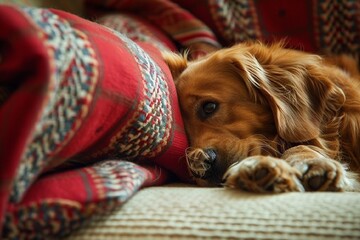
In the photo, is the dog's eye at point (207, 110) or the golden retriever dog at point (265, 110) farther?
the dog's eye at point (207, 110)

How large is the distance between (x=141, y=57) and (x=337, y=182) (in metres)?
0.60

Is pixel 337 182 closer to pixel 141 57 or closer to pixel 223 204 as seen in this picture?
pixel 223 204

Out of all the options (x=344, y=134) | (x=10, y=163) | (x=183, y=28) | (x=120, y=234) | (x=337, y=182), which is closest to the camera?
(x=10, y=163)

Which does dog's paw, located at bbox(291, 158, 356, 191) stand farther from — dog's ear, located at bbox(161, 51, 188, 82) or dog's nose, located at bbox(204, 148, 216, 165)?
dog's ear, located at bbox(161, 51, 188, 82)

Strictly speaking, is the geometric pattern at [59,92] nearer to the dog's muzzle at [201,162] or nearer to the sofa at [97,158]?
the sofa at [97,158]

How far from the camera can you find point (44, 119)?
86 centimetres

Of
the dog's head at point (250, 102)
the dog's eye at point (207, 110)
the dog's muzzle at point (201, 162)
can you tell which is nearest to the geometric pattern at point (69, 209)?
the dog's muzzle at point (201, 162)

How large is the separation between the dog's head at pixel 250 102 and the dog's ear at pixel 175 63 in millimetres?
70

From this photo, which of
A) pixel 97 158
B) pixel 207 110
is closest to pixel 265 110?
pixel 207 110

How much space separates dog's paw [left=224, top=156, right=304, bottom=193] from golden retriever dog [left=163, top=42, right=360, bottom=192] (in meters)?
0.22

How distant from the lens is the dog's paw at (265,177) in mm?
1098

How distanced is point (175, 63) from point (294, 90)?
0.48m

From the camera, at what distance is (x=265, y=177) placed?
1105mm

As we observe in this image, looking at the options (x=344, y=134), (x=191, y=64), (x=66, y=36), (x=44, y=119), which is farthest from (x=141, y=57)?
(x=344, y=134)
